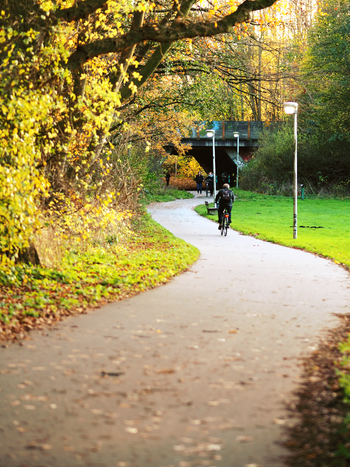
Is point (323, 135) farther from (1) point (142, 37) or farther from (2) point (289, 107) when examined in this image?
(1) point (142, 37)

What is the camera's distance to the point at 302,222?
90.9 feet

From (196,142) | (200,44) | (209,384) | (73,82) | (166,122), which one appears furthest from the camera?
(196,142)

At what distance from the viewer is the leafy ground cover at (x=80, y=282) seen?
24.7 feet

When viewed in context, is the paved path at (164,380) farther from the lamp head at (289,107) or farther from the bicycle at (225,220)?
the bicycle at (225,220)

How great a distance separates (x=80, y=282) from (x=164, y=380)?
4.83 m

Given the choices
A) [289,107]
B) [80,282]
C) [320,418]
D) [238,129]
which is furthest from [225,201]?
[238,129]

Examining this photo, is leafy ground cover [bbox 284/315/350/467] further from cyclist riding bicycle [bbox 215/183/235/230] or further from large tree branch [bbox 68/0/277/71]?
cyclist riding bicycle [bbox 215/183/235/230]

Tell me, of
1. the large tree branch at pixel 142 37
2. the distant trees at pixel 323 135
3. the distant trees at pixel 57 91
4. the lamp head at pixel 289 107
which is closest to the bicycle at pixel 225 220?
the lamp head at pixel 289 107

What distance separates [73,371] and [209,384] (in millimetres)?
1264

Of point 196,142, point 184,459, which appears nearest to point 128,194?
point 184,459

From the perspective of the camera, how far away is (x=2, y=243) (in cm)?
833

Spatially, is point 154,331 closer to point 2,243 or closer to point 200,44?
point 2,243

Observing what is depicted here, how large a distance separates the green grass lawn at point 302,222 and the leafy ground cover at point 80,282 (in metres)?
4.60

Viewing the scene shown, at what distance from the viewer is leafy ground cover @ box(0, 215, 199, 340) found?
754 centimetres
